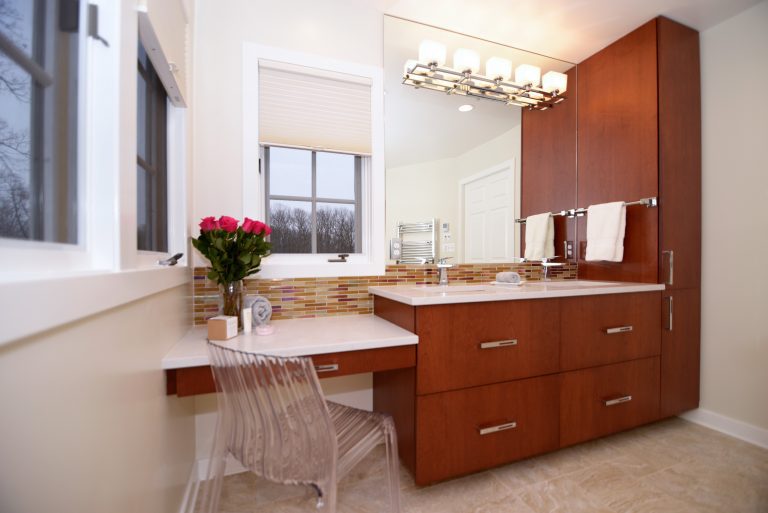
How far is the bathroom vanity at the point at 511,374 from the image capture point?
129cm

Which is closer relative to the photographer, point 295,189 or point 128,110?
point 128,110

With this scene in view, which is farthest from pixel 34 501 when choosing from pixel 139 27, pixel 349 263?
pixel 349 263

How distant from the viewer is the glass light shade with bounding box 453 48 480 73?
1.88 metres

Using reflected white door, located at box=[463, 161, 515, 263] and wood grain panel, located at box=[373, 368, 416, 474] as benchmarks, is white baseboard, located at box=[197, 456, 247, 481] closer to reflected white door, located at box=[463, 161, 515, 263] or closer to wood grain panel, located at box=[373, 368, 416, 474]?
wood grain panel, located at box=[373, 368, 416, 474]

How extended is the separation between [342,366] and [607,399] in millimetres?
1473

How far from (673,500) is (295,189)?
231 centimetres

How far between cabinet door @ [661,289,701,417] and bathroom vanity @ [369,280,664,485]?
16 centimetres

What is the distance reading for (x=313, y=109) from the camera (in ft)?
5.35

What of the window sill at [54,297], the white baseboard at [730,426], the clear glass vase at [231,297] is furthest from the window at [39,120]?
the white baseboard at [730,426]

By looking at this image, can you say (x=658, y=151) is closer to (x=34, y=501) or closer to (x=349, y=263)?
(x=349, y=263)

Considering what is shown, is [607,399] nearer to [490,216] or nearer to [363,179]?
[490,216]

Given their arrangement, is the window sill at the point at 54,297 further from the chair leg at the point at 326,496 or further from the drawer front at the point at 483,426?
the drawer front at the point at 483,426

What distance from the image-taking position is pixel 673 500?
52.5 inches

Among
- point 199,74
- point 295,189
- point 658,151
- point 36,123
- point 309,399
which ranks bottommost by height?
point 309,399
